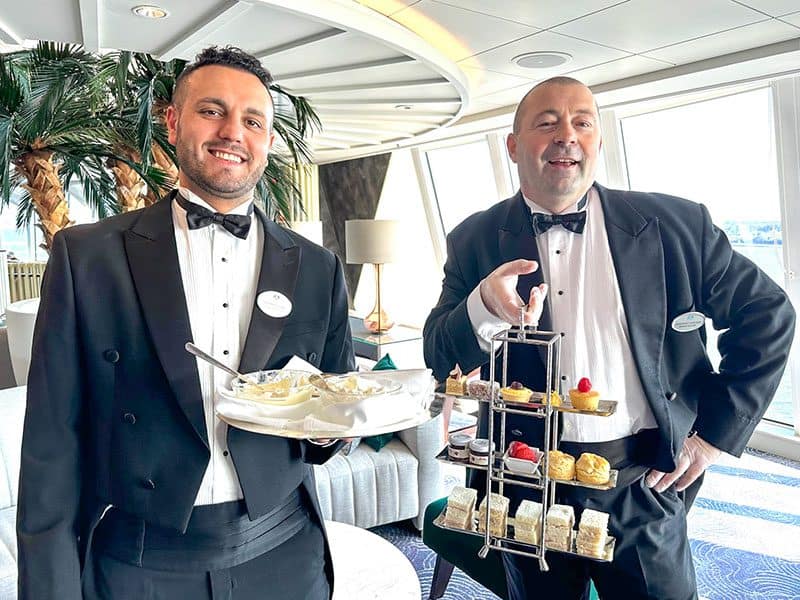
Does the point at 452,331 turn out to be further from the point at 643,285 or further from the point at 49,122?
the point at 49,122

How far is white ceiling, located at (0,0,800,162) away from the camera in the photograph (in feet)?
10.5

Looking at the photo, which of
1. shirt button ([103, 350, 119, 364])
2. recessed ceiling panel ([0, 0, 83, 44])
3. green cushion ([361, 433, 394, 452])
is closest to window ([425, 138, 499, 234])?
green cushion ([361, 433, 394, 452])

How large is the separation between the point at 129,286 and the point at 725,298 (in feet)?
4.51

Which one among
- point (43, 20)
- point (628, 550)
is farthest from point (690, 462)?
point (43, 20)

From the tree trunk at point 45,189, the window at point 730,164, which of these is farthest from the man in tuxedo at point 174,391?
the window at point 730,164

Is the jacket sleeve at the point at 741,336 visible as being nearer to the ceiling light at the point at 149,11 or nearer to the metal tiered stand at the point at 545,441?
the metal tiered stand at the point at 545,441

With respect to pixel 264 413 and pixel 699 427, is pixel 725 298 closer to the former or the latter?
pixel 699 427

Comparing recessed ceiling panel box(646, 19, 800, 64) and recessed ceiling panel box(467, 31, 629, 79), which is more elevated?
recessed ceiling panel box(467, 31, 629, 79)

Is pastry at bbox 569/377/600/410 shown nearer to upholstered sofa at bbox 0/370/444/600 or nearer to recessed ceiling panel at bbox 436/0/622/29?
upholstered sofa at bbox 0/370/444/600

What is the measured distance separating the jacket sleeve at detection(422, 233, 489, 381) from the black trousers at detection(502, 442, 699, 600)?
1.09 feet

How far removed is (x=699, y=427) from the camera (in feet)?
5.02

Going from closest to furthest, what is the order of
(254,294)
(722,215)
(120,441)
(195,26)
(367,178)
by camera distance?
(120,441)
(254,294)
(195,26)
(722,215)
(367,178)

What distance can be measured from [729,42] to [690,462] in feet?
11.2

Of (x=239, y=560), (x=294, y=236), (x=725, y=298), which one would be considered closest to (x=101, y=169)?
(x=294, y=236)
